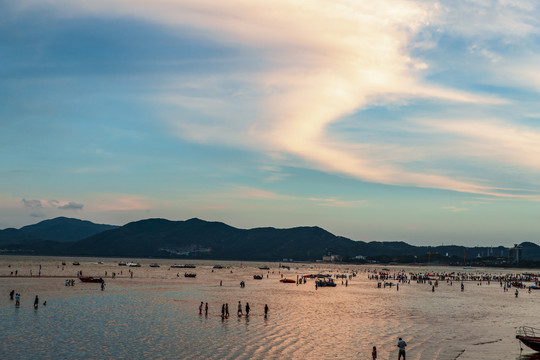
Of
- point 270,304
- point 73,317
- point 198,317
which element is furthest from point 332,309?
point 73,317

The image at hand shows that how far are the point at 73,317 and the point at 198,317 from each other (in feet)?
44.8

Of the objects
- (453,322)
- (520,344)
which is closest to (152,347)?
(520,344)

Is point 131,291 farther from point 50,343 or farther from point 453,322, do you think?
point 453,322

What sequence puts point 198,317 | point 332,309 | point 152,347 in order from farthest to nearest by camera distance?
point 332,309 → point 198,317 → point 152,347

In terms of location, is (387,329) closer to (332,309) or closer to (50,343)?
(332,309)

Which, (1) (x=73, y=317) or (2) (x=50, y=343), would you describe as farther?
(1) (x=73, y=317)

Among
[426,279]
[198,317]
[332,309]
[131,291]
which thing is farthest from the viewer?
[426,279]

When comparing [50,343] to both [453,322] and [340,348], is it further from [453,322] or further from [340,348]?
[453,322]

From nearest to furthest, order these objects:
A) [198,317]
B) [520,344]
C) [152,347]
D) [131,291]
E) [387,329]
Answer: [152,347], [520,344], [387,329], [198,317], [131,291]

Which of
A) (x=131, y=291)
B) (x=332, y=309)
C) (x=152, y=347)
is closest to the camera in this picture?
(x=152, y=347)

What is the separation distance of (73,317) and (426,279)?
132133 millimetres

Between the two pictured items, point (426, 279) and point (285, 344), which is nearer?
point (285, 344)

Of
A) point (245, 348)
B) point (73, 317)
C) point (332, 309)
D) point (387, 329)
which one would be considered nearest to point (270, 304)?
point (332, 309)

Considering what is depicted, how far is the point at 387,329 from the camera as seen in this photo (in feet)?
Answer: 169
